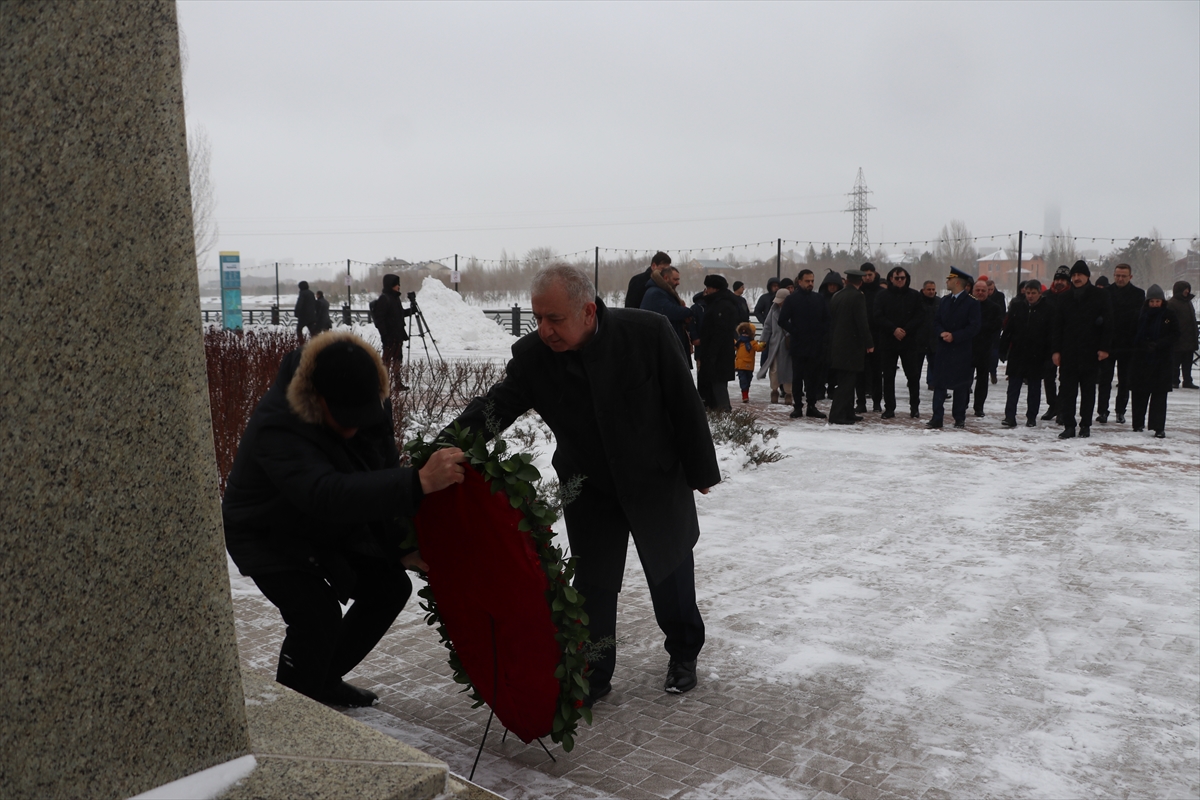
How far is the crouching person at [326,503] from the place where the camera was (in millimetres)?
3002

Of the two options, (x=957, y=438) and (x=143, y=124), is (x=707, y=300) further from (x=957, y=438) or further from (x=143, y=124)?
(x=143, y=124)

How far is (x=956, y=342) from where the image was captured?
11562 mm

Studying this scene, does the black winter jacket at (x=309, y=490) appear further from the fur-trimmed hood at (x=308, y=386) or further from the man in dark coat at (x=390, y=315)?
the man in dark coat at (x=390, y=315)

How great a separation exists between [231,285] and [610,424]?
23.3 metres

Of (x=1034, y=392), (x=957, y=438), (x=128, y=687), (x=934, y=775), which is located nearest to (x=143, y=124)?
(x=128, y=687)

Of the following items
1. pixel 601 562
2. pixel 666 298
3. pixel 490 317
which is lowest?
pixel 490 317

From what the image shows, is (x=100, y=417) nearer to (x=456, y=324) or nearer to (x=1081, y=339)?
(x=1081, y=339)

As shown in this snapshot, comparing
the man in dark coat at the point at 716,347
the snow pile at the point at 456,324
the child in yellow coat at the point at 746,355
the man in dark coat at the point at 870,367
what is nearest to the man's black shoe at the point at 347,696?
the man in dark coat at the point at 716,347

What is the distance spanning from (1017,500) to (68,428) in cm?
743

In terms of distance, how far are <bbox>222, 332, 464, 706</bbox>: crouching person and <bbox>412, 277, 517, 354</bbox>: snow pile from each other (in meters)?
21.9

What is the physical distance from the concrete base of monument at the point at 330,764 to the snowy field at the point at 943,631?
0.95 meters

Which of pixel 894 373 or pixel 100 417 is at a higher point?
pixel 100 417

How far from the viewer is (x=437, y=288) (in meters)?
30.0

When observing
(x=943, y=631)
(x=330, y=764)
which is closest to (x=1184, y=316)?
(x=943, y=631)
